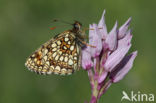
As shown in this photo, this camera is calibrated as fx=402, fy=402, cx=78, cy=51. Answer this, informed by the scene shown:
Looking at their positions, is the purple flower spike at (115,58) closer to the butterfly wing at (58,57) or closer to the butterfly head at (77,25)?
the butterfly wing at (58,57)

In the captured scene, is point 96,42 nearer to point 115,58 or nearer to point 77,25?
A: point 115,58

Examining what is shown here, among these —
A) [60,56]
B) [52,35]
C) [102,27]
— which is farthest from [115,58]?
[52,35]

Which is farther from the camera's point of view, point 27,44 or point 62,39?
point 27,44

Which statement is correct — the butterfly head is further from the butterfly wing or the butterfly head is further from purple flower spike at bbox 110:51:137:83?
purple flower spike at bbox 110:51:137:83

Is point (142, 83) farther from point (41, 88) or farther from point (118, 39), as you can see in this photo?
point (118, 39)

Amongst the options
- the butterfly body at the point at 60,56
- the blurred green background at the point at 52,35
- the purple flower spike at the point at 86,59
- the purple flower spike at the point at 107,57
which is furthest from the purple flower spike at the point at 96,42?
the blurred green background at the point at 52,35

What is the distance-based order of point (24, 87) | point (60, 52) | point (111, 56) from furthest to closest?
1. point (24, 87)
2. point (60, 52)
3. point (111, 56)

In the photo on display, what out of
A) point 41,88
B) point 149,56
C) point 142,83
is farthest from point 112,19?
point 41,88
